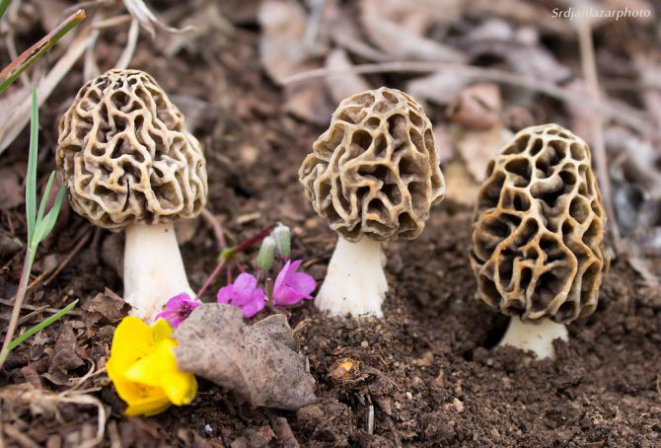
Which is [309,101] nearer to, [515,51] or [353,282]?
[515,51]

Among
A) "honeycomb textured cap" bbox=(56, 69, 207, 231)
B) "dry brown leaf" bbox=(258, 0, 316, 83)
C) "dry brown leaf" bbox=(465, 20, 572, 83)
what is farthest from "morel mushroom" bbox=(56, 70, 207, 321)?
"dry brown leaf" bbox=(465, 20, 572, 83)

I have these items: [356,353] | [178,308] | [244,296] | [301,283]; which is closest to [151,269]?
[178,308]

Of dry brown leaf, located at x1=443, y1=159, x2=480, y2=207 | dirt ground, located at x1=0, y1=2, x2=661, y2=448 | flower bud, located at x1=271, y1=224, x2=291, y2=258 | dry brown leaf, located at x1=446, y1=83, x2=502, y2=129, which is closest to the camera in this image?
dirt ground, located at x1=0, y1=2, x2=661, y2=448

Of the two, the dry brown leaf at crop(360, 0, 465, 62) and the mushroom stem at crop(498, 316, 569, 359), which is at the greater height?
the dry brown leaf at crop(360, 0, 465, 62)

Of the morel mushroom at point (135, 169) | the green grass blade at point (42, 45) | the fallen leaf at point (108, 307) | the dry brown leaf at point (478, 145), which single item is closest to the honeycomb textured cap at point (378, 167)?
the morel mushroom at point (135, 169)

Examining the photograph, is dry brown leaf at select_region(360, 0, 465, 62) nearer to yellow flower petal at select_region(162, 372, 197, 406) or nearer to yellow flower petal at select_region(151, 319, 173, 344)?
yellow flower petal at select_region(151, 319, 173, 344)

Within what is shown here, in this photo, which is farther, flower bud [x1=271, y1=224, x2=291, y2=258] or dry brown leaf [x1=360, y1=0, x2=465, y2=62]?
dry brown leaf [x1=360, y1=0, x2=465, y2=62]
